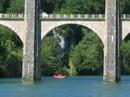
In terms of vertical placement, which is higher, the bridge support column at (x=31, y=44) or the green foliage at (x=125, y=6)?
the green foliage at (x=125, y=6)

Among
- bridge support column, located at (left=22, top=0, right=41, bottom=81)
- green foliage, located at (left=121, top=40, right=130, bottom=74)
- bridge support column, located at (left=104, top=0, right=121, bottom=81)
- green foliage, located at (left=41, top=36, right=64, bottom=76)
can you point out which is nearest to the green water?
bridge support column, located at (left=22, top=0, right=41, bottom=81)

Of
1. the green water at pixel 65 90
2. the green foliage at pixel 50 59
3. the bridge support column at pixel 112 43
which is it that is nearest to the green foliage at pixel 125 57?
the green foliage at pixel 50 59

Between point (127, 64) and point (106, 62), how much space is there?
3185 cm

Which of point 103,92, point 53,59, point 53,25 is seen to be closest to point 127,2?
point 53,59

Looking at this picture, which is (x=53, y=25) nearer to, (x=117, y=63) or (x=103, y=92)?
(x=117, y=63)

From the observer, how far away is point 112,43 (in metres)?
108

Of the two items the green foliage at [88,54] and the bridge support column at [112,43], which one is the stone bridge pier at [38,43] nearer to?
the bridge support column at [112,43]

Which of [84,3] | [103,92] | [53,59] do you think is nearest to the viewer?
[103,92]

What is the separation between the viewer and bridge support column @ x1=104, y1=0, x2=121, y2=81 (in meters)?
107

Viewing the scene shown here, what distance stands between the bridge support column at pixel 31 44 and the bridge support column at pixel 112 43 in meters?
8.31

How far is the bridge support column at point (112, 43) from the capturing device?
107188mm

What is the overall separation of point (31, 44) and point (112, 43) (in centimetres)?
963

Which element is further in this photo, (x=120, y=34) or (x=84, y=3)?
(x=84, y=3)

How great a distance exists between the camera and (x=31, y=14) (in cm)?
10669
